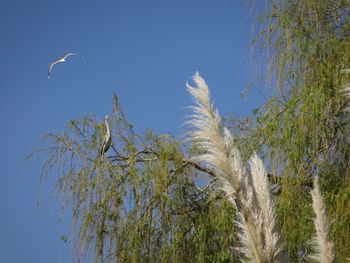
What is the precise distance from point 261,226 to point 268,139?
2.65 metres

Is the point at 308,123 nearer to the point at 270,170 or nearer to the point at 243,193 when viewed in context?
the point at 270,170

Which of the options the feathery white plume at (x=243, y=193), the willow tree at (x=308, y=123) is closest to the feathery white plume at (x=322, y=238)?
the feathery white plume at (x=243, y=193)

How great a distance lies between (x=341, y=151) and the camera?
3844mm

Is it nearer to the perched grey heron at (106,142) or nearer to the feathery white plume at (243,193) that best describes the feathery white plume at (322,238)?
Result: the feathery white plume at (243,193)

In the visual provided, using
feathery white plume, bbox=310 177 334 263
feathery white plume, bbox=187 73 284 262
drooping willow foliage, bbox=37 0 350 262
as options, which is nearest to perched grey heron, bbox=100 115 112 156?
drooping willow foliage, bbox=37 0 350 262

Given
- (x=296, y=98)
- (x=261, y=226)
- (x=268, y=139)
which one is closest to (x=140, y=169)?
(x=268, y=139)

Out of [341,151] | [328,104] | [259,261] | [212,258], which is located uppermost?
[328,104]

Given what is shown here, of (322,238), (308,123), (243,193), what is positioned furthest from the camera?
(308,123)

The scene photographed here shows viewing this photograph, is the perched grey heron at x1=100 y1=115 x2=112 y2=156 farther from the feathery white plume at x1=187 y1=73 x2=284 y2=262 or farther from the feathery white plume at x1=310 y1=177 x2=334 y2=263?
the feathery white plume at x1=187 y1=73 x2=284 y2=262

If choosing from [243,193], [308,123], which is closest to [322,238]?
[243,193]

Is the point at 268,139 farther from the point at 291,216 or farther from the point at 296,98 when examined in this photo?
the point at 291,216

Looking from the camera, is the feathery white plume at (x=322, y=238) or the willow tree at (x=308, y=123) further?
the willow tree at (x=308, y=123)

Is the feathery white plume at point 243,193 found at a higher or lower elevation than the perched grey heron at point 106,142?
lower

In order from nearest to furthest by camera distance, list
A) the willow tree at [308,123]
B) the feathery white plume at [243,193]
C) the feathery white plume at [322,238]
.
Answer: the feathery white plume at [243,193]
the feathery white plume at [322,238]
the willow tree at [308,123]
